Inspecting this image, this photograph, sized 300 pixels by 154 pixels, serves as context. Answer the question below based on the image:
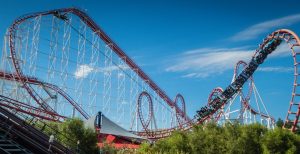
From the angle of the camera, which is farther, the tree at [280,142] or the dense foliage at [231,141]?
the dense foliage at [231,141]

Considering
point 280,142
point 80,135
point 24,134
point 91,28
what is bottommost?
point 280,142

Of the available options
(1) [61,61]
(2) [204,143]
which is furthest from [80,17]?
(2) [204,143]

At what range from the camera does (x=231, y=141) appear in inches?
633

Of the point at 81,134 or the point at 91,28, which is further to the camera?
the point at 91,28

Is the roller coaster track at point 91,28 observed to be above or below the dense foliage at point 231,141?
above

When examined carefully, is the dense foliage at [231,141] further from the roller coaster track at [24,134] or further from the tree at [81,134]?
the roller coaster track at [24,134]

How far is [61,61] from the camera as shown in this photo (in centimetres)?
2620

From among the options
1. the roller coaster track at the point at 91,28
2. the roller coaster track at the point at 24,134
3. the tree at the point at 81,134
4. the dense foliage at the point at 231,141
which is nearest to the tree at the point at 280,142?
the dense foliage at the point at 231,141

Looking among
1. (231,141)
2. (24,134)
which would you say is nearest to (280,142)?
(231,141)

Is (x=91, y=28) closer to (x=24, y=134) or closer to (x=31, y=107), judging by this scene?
(x=31, y=107)

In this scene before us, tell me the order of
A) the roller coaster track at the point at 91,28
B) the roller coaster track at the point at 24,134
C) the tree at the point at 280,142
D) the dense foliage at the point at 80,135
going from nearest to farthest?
the roller coaster track at the point at 24,134 → the tree at the point at 280,142 → the dense foliage at the point at 80,135 → the roller coaster track at the point at 91,28

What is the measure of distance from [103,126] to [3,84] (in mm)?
11672

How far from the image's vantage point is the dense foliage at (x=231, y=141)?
15.7 meters

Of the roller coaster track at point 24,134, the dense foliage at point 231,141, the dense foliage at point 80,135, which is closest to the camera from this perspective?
the roller coaster track at point 24,134
